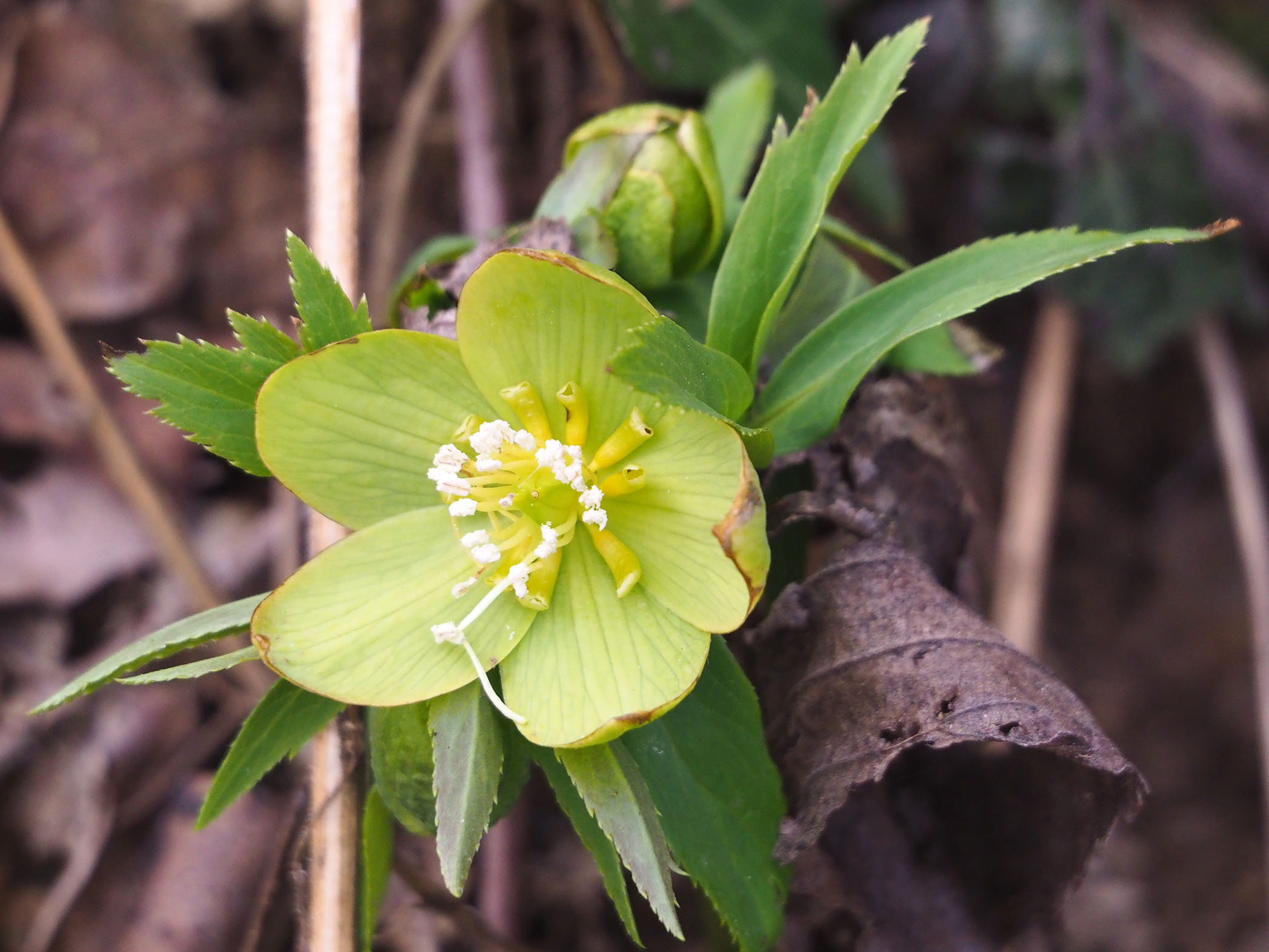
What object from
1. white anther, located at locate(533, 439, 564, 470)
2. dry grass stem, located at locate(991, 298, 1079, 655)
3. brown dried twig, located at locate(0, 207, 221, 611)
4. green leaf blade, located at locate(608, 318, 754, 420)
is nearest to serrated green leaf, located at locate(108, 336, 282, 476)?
white anther, located at locate(533, 439, 564, 470)

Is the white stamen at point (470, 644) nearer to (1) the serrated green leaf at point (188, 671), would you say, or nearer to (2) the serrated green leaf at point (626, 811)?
(2) the serrated green leaf at point (626, 811)

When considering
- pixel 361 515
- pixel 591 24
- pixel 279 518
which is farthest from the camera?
pixel 279 518

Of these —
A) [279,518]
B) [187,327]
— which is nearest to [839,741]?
[279,518]

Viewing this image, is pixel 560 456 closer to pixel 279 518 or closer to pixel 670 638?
pixel 670 638

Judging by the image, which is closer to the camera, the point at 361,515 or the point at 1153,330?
the point at 361,515

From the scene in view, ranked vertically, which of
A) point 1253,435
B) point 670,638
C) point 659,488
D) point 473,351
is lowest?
point 1253,435

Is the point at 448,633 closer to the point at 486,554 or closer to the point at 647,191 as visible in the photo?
the point at 486,554

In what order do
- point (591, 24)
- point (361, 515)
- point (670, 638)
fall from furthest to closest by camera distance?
1. point (591, 24)
2. point (361, 515)
3. point (670, 638)
